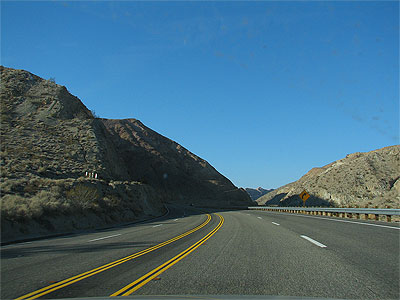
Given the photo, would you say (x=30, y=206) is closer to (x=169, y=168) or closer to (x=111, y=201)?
(x=111, y=201)

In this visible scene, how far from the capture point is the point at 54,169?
115 ft

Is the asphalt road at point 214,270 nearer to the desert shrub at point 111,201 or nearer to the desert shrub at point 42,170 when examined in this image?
the desert shrub at point 111,201

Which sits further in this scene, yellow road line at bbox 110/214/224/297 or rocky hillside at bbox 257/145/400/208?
rocky hillside at bbox 257/145/400/208

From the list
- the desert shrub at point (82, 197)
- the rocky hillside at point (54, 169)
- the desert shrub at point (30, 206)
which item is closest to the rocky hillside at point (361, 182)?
the rocky hillside at point (54, 169)

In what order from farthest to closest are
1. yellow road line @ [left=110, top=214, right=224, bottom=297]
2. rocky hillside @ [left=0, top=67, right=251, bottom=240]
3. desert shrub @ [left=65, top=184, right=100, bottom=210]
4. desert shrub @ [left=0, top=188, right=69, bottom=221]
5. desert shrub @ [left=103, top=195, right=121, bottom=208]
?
desert shrub @ [left=103, top=195, right=121, bottom=208] < desert shrub @ [left=65, top=184, right=100, bottom=210] < rocky hillside @ [left=0, top=67, right=251, bottom=240] < desert shrub @ [left=0, top=188, right=69, bottom=221] < yellow road line @ [left=110, top=214, right=224, bottom=297]

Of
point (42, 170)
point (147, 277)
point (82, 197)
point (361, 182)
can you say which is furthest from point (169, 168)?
point (147, 277)

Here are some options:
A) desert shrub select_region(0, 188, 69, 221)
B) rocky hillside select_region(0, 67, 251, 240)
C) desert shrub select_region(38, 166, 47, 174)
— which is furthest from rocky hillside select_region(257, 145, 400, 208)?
desert shrub select_region(0, 188, 69, 221)

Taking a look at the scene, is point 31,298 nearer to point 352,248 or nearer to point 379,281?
point 379,281

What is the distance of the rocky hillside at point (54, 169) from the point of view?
19305 millimetres

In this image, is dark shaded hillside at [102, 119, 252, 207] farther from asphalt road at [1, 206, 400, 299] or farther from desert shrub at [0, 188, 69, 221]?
asphalt road at [1, 206, 400, 299]

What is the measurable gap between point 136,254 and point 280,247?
4.21 metres

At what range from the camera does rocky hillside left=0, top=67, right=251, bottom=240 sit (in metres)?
19.3

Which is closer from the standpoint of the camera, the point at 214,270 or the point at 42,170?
the point at 214,270

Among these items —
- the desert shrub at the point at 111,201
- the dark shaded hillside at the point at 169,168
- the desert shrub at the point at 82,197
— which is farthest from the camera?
the dark shaded hillside at the point at 169,168
